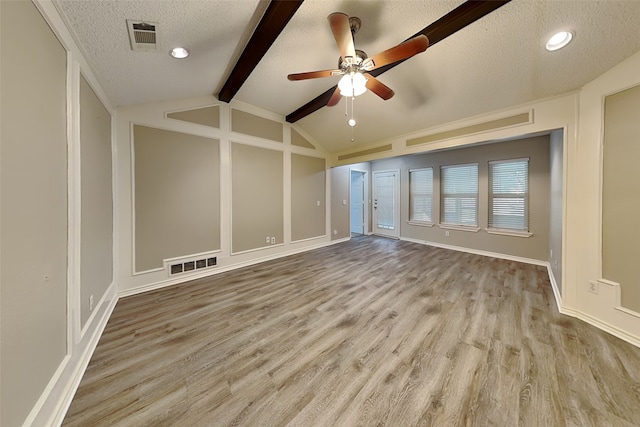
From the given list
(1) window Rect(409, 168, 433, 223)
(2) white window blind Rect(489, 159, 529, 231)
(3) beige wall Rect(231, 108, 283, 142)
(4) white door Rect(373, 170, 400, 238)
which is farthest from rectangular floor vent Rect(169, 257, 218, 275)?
(2) white window blind Rect(489, 159, 529, 231)

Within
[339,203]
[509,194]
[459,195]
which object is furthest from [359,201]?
[509,194]

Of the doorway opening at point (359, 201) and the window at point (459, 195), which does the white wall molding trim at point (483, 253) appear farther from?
the doorway opening at point (359, 201)

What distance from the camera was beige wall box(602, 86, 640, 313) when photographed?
189 centimetres

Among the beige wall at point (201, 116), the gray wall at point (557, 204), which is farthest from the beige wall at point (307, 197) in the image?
the gray wall at point (557, 204)

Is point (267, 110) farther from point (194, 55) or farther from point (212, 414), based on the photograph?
point (212, 414)

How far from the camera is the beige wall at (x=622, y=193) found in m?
1.89

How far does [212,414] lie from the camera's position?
128 centimetres

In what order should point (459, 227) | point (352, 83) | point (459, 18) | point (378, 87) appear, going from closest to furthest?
point (459, 18)
point (352, 83)
point (378, 87)
point (459, 227)

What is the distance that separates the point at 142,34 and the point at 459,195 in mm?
5694

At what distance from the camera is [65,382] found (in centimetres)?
135

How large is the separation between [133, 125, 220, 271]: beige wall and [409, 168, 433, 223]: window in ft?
15.4

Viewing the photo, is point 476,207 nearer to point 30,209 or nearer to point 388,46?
point 388,46

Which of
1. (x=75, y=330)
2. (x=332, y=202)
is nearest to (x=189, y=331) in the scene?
(x=75, y=330)

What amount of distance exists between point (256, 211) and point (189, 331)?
2364 millimetres
